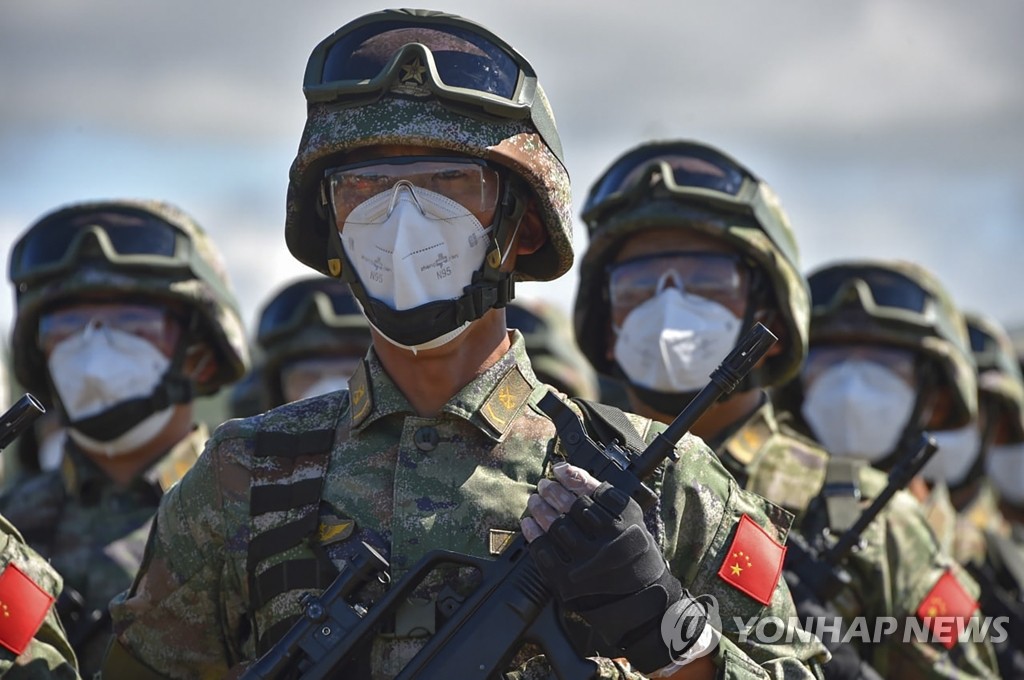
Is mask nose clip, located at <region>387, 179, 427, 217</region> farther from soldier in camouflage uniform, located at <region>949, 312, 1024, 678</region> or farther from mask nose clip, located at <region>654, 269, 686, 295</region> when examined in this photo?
soldier in camouflage uniform, located at <region>949, 312, 1024, 678</region>

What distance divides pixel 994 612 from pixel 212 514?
5.60 m

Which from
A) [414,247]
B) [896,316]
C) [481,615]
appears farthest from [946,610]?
[414,247]

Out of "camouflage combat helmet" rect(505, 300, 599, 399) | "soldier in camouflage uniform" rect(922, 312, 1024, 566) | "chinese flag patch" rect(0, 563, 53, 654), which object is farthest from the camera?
"camouflage combat helmet" rect(505, 300, 599, 399)

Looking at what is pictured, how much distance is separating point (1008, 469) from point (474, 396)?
10294mm

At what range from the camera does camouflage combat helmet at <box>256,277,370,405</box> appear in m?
10.7

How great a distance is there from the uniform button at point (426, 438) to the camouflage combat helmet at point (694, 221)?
9.08 ft

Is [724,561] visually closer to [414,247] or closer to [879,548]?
→ [414,247]

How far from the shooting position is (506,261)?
15.2 ft

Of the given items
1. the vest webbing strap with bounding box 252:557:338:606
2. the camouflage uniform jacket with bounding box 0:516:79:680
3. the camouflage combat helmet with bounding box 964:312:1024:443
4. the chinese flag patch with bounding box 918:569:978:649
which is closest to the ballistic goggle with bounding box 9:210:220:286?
the camouflage uniform jacket with bounding box 0:516:79:680

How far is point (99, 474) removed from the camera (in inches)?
291

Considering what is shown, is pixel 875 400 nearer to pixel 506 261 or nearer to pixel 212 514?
pixel 506 261

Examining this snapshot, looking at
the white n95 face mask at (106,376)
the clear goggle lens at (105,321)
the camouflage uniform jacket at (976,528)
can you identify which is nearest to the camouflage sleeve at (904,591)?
the white n95 face mask at (106,376)

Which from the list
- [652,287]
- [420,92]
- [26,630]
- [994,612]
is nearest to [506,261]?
[420,92]

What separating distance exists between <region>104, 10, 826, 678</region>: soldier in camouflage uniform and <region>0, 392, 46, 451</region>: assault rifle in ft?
1.47
